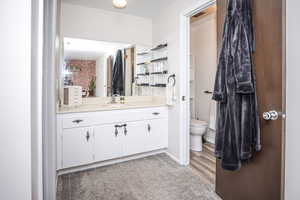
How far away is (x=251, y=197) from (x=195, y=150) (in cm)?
155

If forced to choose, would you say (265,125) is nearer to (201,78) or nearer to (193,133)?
(193,133)

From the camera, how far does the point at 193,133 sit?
2.79 meters

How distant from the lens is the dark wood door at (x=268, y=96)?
1071 mm

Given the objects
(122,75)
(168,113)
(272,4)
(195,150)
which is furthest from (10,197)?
(195,150)

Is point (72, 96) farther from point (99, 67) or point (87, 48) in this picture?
point (87, 48)

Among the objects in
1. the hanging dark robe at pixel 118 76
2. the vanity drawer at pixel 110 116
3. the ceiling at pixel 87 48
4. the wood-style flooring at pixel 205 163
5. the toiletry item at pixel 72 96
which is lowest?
the wood-style flooring at pixel 205 163

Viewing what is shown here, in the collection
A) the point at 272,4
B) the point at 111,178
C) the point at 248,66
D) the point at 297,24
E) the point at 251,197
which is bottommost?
the point at 111,178

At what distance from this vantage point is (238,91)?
1.20 metres

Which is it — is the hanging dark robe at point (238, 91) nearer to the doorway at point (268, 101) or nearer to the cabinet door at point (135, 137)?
the doorway at point (268, 101)

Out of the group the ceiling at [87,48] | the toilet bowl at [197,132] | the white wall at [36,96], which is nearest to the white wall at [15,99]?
the white wall at [36,96]

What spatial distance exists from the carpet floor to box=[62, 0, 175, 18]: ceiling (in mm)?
2392

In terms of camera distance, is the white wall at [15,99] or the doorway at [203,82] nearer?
the white wall at [15,99]

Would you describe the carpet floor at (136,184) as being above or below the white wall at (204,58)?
below

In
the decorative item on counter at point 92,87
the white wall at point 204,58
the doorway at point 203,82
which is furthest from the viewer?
the white wall at point 204,58
